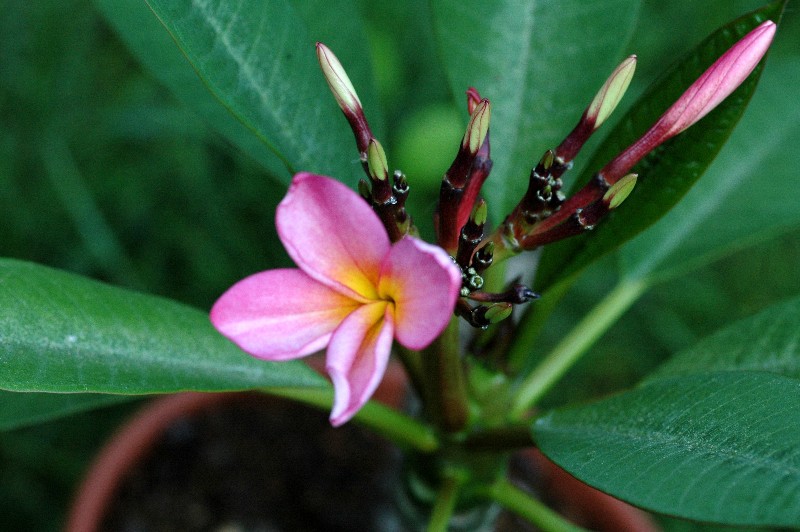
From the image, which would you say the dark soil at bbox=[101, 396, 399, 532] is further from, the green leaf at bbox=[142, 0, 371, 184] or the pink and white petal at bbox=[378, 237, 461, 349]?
the pink and white petal at bbox=[378, 237, 461, 349]

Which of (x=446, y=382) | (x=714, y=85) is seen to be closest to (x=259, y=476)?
(x=446, y=382)

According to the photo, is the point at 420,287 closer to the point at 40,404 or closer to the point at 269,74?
the point at 269,74

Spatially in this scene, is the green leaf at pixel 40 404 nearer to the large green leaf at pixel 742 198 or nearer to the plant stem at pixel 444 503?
the plant stem at pixel 444 503

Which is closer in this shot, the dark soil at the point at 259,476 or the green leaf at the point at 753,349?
the green leaf at the point at 753,349

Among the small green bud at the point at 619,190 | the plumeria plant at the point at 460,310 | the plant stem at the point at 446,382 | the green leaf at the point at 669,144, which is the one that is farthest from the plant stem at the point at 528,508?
the small green bud at the point at 619,190

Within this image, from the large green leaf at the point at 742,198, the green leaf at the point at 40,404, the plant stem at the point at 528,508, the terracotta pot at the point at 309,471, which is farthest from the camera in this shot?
the terracotta pot at the point at 309,471

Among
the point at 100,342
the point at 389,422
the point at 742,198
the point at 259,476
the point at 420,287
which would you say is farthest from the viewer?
the point at 259,476

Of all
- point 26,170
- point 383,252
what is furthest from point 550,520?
point 26,170
